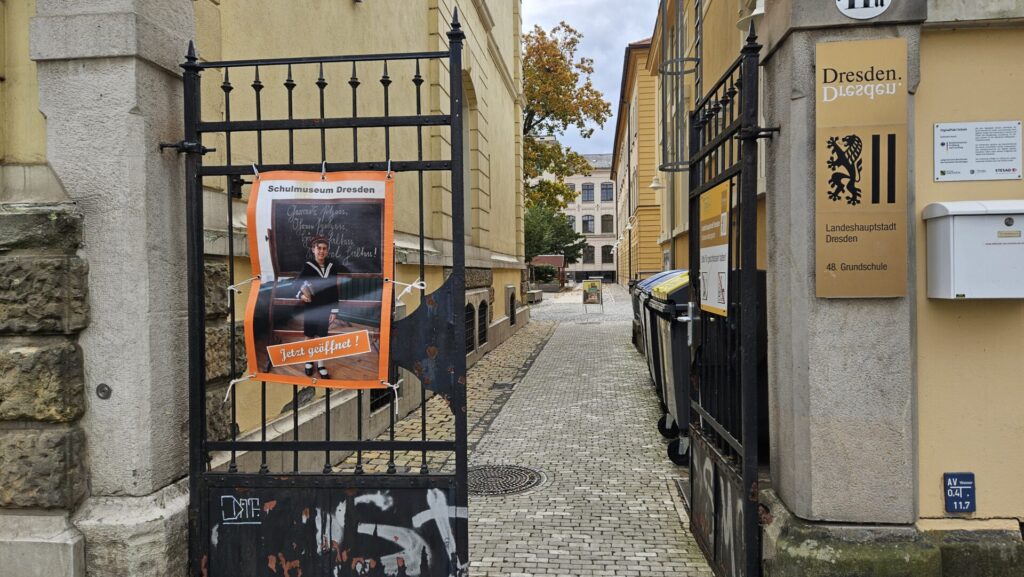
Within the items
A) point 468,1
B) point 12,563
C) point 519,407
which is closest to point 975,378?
point 12,563

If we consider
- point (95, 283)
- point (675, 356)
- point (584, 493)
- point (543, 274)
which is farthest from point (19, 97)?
point (543, 274)

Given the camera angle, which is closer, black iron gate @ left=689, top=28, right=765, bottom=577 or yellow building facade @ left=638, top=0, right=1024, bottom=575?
yellow building facade @ left=638, top=0, right=1024, bottom=575

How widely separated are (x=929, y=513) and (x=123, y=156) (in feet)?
14.0

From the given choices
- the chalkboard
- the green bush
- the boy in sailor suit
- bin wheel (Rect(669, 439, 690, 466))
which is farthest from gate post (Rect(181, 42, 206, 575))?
the green bush

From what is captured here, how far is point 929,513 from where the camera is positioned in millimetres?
3100

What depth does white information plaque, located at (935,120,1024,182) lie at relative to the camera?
3.02 meters

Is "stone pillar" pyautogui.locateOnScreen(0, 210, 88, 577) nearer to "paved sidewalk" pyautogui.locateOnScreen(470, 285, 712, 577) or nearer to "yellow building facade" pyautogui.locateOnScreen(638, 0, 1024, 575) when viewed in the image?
"paved sidewalk" pyautogui.locateOnScreen(470, 285, 712, 577)

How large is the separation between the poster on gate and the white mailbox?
8.53 feet

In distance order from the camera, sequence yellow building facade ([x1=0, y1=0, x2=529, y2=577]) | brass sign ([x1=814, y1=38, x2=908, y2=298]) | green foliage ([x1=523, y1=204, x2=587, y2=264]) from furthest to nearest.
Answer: green foliage ([x1=523, y1=204, x2=587, y2=264]) < yellow building facade ([x1=0, y1=0, x2=529, y2=577]) < brass sign ([x1=814, y1=38, x2=908, y2=298])

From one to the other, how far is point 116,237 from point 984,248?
4.05 metres

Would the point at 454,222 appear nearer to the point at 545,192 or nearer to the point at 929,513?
the point at 929,513

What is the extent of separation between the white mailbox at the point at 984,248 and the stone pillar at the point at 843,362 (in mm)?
181

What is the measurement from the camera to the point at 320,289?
3250 mm

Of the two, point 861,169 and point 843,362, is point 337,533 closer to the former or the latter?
point 843,362
